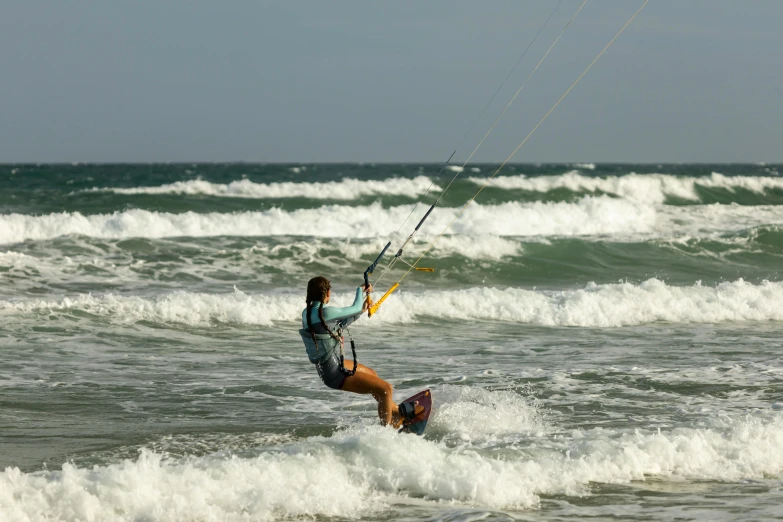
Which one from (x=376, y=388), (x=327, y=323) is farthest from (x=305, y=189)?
(x=327, y=323)

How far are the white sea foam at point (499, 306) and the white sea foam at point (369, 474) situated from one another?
753cm

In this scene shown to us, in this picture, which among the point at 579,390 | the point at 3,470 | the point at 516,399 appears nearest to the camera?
the point at 3,470

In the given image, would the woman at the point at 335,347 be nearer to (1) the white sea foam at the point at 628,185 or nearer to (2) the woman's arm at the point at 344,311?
(2) the woman's arm at the point at 344,311

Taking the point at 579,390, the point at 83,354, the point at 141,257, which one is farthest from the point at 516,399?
the point at 141,257

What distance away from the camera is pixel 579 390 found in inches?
411

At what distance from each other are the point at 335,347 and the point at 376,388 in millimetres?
539

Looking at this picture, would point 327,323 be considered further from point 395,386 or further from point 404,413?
point 395,386

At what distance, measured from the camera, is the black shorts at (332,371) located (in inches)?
313

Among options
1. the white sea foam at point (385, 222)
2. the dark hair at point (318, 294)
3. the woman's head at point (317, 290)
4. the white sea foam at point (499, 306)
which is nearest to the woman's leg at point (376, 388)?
the dark hair at point (318, 294)

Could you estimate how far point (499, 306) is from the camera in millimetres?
16828

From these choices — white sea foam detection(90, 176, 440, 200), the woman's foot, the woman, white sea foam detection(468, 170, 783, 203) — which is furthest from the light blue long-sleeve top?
white sea foam detection(468, 170, 783, 203)

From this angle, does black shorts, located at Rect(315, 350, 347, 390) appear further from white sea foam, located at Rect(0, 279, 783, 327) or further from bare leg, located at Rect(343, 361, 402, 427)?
white sea foam, located at Rect(0, 279, 783, 327)

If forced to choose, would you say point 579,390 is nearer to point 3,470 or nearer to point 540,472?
point 540,472

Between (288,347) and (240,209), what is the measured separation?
89.0 ft
